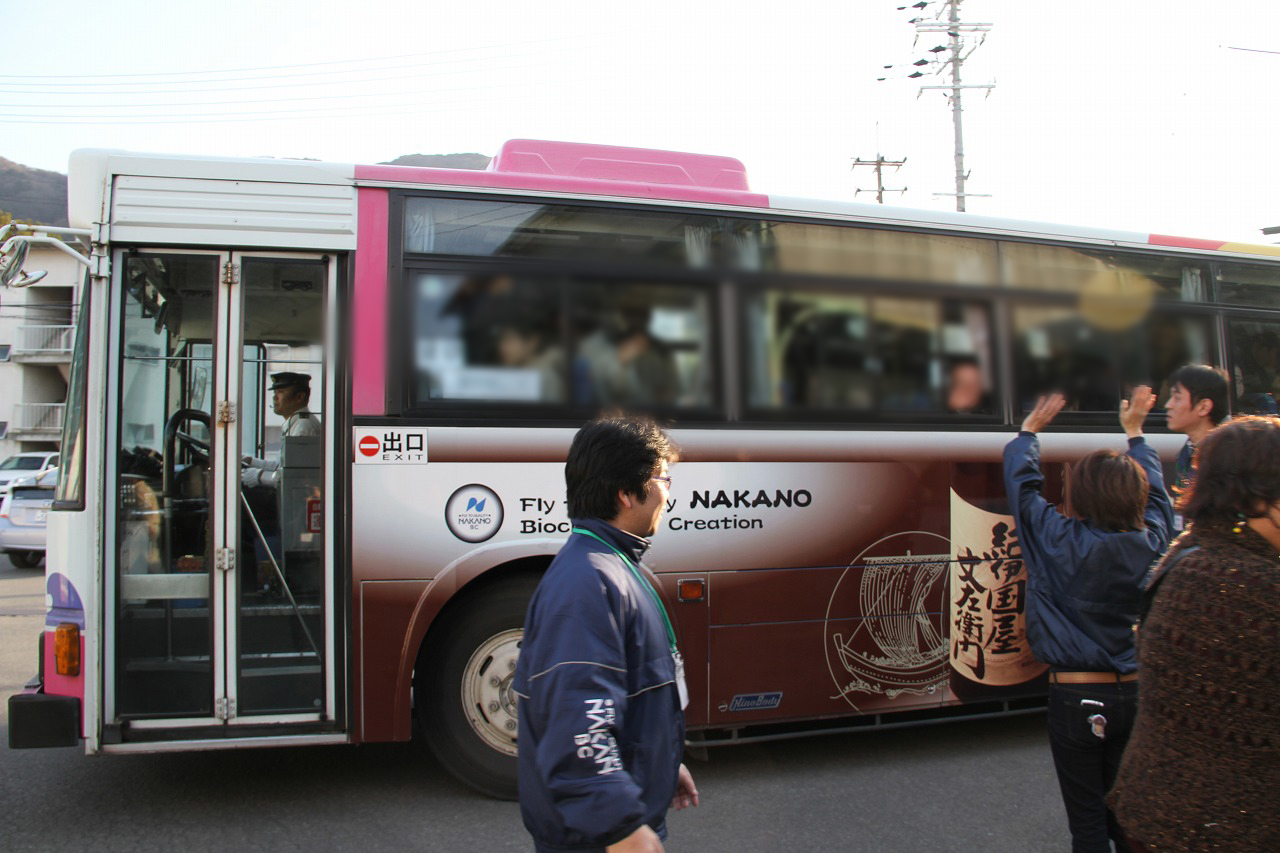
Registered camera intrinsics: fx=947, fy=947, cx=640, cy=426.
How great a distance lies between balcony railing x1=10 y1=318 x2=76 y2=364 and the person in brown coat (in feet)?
154

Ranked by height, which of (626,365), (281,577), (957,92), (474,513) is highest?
(957,92)

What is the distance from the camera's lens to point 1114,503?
328 centimetres

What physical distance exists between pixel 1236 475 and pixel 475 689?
365 cm

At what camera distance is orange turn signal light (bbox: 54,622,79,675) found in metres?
4.33

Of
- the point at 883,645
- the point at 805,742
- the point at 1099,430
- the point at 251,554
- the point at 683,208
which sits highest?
the point at 683,208

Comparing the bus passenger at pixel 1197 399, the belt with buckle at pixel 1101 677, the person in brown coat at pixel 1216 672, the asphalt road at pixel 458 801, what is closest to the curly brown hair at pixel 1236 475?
the person in brown coat at pixel 1216 672

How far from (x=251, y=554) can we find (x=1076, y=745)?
3652mm

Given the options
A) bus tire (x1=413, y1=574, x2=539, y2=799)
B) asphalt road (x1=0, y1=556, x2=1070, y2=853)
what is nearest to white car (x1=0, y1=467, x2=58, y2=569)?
asphalt road (x1=0, y1=556, x2=1070, y2=853)

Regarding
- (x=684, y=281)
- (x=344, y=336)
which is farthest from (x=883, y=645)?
(x=344, y=336)

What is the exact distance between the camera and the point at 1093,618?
Answer: 3279 mm

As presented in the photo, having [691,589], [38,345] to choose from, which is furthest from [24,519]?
[38,345]

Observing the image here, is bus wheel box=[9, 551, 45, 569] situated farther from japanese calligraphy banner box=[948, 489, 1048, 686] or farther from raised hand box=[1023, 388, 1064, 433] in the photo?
raised hand box=[1023, 388, 1064, 433]

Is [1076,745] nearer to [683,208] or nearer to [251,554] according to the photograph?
[683,208]

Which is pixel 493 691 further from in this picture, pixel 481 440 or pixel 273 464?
pixel 273 464
